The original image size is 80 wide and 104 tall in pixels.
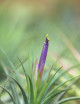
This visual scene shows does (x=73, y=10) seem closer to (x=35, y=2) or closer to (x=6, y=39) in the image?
(x=35, y=2)

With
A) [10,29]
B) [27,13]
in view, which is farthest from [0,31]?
[27,13]

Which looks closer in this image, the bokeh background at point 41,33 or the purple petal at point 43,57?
the purple petal at point 43,57

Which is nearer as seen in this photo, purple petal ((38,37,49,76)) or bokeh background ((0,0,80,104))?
purple petal ((38,37,49,76))

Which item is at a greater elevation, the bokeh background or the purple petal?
the bokeh background

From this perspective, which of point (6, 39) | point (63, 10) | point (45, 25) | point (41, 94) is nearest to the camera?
point (41, 94)

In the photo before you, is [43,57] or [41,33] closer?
[43,57]

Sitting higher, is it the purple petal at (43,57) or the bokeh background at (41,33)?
the bokeh background at (41,33)

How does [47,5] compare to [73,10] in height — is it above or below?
above

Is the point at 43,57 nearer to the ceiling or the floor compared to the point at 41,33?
nearer to the floor
